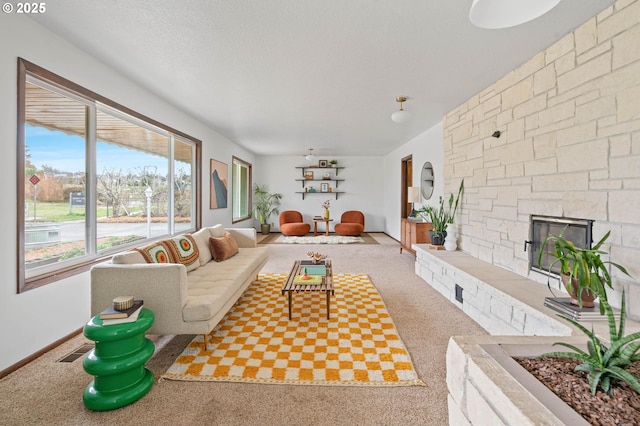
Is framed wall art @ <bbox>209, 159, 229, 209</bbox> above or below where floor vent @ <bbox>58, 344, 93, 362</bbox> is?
above

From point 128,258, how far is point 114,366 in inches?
35.7

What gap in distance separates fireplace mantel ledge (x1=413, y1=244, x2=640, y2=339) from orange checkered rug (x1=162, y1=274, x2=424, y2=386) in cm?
84

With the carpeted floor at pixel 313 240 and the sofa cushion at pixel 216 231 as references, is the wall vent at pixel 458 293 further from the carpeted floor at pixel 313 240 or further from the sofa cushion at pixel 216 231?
the carpeted floor at pixel 313 240

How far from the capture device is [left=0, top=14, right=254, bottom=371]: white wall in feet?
6.53

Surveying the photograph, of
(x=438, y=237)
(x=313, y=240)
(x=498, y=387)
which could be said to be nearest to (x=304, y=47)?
(x=498, y=387)

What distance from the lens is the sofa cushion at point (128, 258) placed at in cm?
228

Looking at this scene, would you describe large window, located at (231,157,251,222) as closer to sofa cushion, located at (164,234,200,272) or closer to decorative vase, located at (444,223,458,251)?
sofa cushion, located at (164,234,200,272)

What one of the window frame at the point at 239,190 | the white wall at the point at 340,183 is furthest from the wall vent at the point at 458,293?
the white wall at the point at 340,183

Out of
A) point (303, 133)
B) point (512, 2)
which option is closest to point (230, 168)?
point (303, 133)

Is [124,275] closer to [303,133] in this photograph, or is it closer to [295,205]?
[303,133]

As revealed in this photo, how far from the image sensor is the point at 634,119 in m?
1.87

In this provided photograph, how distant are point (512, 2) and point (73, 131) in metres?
3.43

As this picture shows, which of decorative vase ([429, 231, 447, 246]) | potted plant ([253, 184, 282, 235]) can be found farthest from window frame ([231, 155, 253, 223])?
decorative vase ([429, 231, 447, 246])

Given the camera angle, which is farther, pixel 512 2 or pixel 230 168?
pixel 230 168
